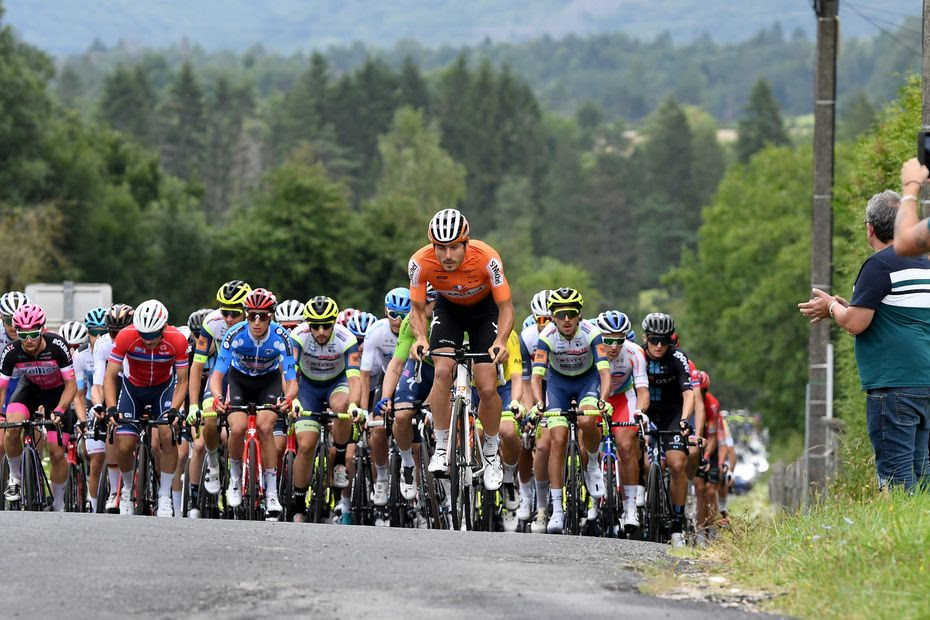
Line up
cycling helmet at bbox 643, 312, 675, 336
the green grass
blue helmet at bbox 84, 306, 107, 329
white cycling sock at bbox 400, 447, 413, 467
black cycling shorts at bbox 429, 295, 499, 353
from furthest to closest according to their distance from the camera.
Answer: blue helmet at bbox 84, 306, 107, 329, cycling helmet at bbox 643, 312, 675, 336, white cycling sock at bbox 400, 447, 413, 467, black cycling shorts at bbox 429, 295, 499, 353, the green grass

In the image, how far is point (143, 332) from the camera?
53.6ft

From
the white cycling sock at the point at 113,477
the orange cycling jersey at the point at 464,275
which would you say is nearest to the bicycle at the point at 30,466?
the white cycling sock at the point at 113,477

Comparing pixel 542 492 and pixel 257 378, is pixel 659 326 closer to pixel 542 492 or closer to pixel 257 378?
pixel 542 492

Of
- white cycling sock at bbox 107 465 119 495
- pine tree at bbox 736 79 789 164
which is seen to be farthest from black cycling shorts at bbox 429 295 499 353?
pine tree at bbox 736 79 789 164

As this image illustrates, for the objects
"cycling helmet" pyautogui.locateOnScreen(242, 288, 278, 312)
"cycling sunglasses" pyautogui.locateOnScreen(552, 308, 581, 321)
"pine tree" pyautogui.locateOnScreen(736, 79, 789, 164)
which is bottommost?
"cycling sunglasses" pyautogui.locateOnScreen(552, 308, 581, 321)

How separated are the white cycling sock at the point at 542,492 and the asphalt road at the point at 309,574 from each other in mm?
4737

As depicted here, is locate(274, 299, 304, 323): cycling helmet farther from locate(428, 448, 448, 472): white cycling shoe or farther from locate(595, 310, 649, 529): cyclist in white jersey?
locate(428, 448, 448, 472): white cycling shoe

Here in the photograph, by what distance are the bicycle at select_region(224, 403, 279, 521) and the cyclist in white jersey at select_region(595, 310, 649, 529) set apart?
3.06 m

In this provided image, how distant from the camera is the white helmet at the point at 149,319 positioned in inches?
641

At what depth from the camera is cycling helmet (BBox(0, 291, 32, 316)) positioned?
17422 millimetres

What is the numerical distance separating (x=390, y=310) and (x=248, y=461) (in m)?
1.94

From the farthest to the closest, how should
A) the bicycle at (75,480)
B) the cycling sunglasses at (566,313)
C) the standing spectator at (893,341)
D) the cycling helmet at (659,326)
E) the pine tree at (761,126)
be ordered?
1. the pine tree at (761,126)
2. the bicycle at (75,480)
3. the cycling helmet at (659,326)
4. the cycling sunglasses at (566,313)
5. the standing spectator at (893,341)

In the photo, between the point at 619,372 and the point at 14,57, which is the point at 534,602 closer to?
the point at 619,372

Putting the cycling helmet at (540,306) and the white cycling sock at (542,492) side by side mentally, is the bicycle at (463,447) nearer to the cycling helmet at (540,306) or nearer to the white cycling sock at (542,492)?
the white cycling sock at (542,492)
